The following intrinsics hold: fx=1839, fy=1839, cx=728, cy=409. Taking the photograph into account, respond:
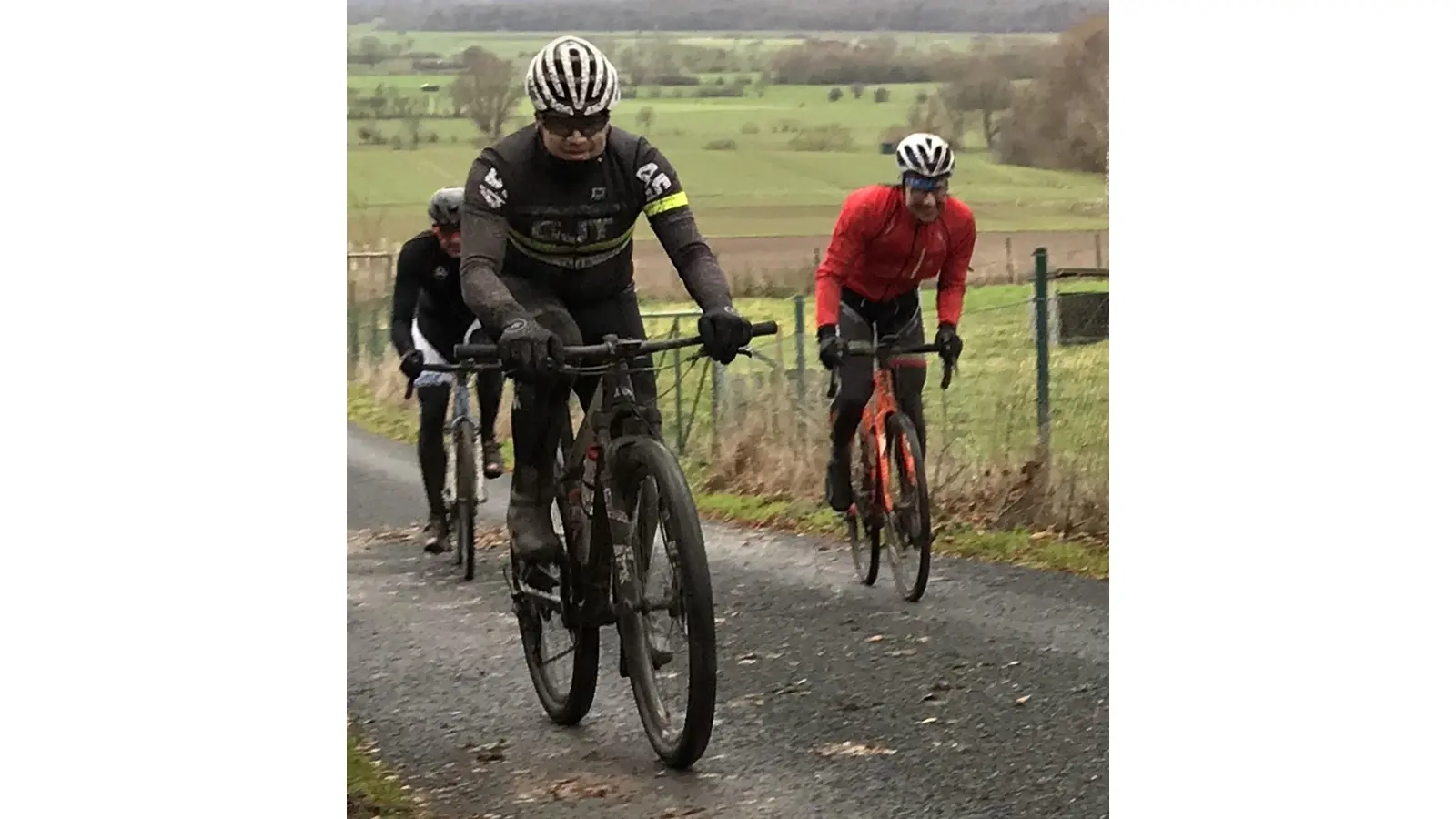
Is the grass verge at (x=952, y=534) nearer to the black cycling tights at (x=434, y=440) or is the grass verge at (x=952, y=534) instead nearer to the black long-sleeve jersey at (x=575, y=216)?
the black cycling tights at (x=434, y=440)

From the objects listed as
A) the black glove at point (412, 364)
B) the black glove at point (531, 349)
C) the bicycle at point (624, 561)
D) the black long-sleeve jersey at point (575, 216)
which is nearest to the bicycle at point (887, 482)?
the bicycle at point (624, 561)

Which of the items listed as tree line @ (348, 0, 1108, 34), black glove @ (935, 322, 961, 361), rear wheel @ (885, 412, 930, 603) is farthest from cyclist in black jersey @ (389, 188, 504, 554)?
black glove @ (935, 322, 961, 361)

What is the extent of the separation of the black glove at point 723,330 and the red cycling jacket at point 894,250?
756 mm

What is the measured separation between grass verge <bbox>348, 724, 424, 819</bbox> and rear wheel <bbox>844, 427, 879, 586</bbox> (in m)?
1.07

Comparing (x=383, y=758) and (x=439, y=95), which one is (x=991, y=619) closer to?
(x=383, y=758)

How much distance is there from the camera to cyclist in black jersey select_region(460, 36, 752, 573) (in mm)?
3461

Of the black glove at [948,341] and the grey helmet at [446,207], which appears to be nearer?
the grey helmet at [446,207]

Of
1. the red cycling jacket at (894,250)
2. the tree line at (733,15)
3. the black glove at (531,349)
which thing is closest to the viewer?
the black glove at (531,349)

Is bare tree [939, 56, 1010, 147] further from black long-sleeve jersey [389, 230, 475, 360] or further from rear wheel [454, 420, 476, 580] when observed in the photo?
rear wheel [454, 420, 476, 580]

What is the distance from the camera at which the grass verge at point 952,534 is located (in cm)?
379
